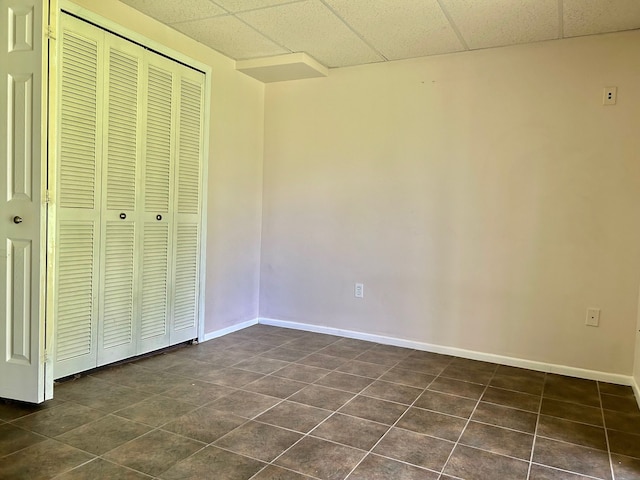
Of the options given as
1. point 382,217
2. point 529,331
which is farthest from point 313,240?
point 529,331

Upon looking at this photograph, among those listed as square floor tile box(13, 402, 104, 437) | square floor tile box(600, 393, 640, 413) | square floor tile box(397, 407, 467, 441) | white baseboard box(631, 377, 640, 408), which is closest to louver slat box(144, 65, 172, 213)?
square floor tile box(13, 402, 104, 437)

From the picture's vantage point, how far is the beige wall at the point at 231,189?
12.1 ft

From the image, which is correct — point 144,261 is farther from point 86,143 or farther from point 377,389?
point 377,389

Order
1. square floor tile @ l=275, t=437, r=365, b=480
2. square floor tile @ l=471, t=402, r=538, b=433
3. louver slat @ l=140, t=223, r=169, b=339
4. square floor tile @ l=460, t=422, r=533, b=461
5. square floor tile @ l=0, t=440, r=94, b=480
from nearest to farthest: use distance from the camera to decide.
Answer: square floor tile @ l=0, t=440, r=94, b=480 < square floor tile @ l=275, t=437, r=365, b=480 < square floor tile @ l=460, t=422, r=533, b=461 < square floor tile @ l=471, t=402, r=538, b=433 < louver slat @ l=140, t=223, r=169, b=339

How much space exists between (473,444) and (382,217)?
6.72ft

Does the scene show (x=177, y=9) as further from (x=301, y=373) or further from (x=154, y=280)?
(x=301, y=373)

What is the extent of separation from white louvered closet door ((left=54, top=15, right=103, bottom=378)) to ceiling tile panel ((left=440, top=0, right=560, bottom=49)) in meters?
2.14

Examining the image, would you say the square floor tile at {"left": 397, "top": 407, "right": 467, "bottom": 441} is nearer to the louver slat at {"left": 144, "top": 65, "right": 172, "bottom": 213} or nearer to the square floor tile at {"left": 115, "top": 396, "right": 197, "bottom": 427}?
the square floor tile at {"left": 115, "top": 396, "right": 197, "bottom": 427}

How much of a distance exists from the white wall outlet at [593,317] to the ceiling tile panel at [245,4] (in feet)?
9.33

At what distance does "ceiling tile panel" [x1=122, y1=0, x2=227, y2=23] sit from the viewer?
9.26ft

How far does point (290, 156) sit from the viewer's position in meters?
4.20

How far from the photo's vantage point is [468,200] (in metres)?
3.46

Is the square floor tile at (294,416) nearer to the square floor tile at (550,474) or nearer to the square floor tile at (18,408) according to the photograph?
the square floor tile at (550,474)

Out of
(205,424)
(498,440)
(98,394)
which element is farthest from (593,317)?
(98,394)
